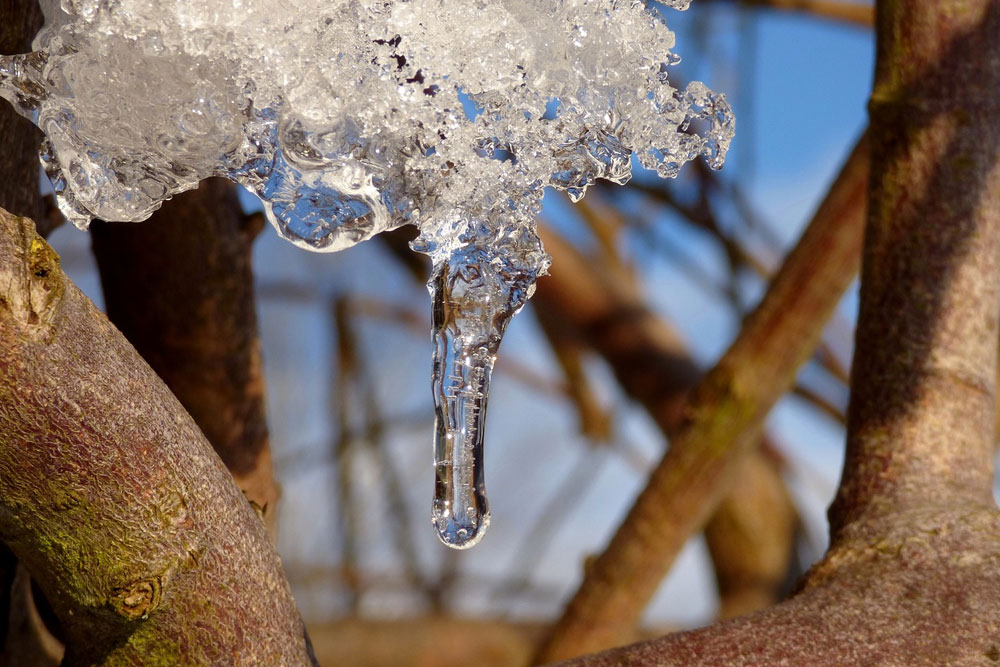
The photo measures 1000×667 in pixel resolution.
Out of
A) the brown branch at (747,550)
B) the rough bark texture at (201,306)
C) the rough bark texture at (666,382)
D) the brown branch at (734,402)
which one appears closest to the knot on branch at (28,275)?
the rough bark texture at (201,306)

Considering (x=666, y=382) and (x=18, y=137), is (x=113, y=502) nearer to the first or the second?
(x=18, y=137)

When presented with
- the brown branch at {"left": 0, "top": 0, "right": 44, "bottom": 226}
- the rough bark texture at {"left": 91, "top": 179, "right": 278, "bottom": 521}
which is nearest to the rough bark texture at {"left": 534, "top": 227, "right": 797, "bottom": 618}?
the rough bark texture at {"left": 91, "top": 179, "right": 278, "bottom": 521}

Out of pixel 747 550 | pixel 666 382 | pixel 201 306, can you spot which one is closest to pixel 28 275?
pixel 201 306

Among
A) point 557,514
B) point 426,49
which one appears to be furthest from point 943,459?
point 557,514

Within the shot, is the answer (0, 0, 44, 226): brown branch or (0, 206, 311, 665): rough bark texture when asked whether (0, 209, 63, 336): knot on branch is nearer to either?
(0, 206, 311, 665): rough bark texture

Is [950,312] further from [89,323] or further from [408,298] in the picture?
[408,298]

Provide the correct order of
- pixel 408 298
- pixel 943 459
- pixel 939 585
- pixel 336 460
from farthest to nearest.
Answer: pixel 408 298
pixel 336 460
pixel 943 459
pixel 939 585
